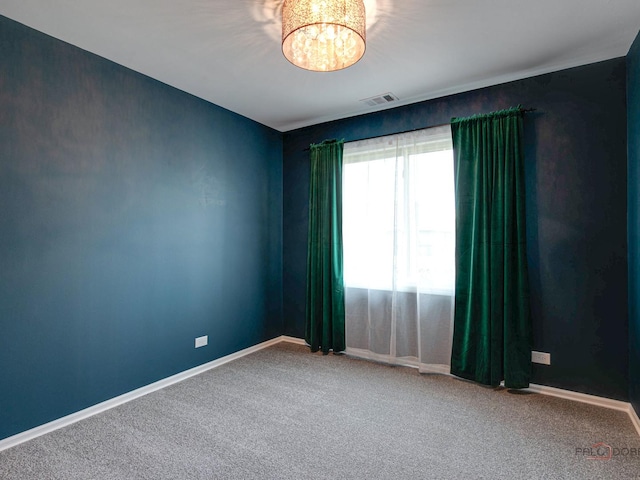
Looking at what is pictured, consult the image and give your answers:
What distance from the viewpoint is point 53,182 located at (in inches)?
92.5

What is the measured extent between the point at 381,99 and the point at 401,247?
4.82ft

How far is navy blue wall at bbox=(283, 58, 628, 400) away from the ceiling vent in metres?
0.89

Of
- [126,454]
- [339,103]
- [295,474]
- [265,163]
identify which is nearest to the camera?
[295,474]

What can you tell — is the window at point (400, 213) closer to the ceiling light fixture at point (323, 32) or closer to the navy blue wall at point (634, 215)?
the navy blue wall at point (634, 215)

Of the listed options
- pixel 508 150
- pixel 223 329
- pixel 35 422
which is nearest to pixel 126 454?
pixel 35 422

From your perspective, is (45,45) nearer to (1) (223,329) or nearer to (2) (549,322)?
(1) (223,329)

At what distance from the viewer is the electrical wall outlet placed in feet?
9.20

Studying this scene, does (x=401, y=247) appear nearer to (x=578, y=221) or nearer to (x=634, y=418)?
(x=578, y=221)

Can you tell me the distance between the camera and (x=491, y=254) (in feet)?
9.61

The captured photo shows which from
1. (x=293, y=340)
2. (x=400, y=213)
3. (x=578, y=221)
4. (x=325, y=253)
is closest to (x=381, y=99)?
(x=400, y=213)

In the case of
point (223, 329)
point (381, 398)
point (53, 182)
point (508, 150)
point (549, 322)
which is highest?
point (508, 150)

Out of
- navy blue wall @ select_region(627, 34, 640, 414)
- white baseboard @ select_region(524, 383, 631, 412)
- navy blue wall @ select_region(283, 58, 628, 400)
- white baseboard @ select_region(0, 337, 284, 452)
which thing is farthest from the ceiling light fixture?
white baseboard @ select_region(524, 383, 631, 412)

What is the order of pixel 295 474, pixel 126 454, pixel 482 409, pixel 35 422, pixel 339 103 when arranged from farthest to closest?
pixel 339 103
pixel 482 409
pixel 35 422
pixel 126 454
pixel 295 474

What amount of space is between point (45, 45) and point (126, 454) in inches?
105
